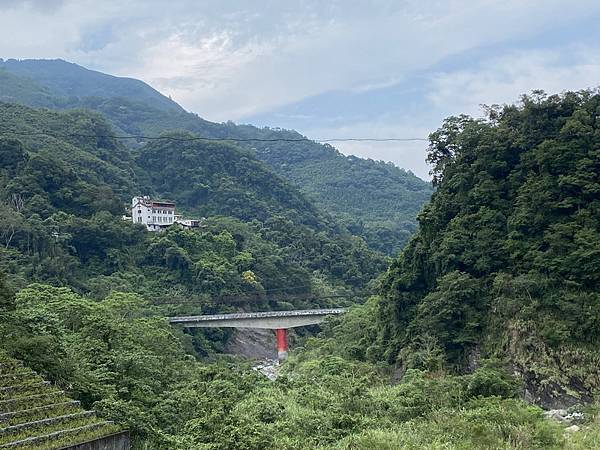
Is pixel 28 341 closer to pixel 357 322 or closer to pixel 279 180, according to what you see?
pixel 357 322

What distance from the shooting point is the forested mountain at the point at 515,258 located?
22.0 m

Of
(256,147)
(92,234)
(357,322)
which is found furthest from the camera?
(256,147)

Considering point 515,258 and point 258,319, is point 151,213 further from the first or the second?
point 515,258

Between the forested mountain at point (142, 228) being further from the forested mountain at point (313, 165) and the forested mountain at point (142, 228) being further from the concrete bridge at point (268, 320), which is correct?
the forested mountain at point (313, 165)

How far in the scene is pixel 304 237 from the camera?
66.1 metres

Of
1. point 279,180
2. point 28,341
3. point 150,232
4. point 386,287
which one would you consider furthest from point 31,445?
point 279,180

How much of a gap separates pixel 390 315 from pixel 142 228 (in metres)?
27.3

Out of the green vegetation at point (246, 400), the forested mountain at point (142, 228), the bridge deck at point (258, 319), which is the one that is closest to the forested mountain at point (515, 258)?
the green vegetation at point (246, 400)

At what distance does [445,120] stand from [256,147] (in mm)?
110765

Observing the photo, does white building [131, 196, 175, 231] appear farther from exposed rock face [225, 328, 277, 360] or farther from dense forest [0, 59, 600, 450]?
exposed rock face [225, 328, 277, 360]

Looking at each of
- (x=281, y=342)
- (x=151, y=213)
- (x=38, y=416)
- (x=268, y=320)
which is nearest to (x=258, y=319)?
(x=268, y=320)

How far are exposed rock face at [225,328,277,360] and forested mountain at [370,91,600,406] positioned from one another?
19.1 meters

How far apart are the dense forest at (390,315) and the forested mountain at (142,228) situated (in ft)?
0.72

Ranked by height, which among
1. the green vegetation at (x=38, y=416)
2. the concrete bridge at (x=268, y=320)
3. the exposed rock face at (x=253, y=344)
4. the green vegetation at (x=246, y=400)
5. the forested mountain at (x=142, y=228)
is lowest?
the exposed rock face at (x=253, y=344)
